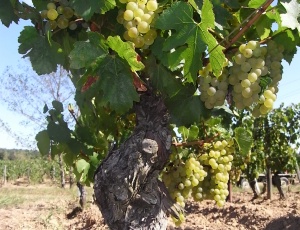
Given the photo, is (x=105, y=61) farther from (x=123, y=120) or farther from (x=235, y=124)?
(x=235, y=124)

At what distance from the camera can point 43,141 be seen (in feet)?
9.41

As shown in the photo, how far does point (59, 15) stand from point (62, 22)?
0.13 feet

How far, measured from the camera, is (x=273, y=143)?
Answer: 15.8 m

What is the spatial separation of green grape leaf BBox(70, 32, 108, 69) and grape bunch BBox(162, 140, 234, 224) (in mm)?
1377

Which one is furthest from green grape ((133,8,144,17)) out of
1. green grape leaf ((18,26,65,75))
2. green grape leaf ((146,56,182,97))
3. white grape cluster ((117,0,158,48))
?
green grape leaf ((18,26,65,75))

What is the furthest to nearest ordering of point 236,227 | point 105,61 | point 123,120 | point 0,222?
point 0,222 → point 236,227 → point 123,120 → point 105,61

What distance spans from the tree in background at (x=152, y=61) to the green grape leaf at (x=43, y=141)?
2 cm

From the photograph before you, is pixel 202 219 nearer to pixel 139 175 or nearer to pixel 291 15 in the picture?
pixel 139 175

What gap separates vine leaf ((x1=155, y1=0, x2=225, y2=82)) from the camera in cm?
177

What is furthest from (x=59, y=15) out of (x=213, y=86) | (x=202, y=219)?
(x=202, y=219)

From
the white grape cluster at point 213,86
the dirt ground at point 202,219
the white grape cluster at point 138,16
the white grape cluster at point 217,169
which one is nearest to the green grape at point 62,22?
the white grape cluster at point 138,16

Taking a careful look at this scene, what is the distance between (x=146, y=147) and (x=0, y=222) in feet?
32.4

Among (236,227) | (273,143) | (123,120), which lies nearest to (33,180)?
(273,143)

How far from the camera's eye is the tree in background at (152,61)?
184cm
